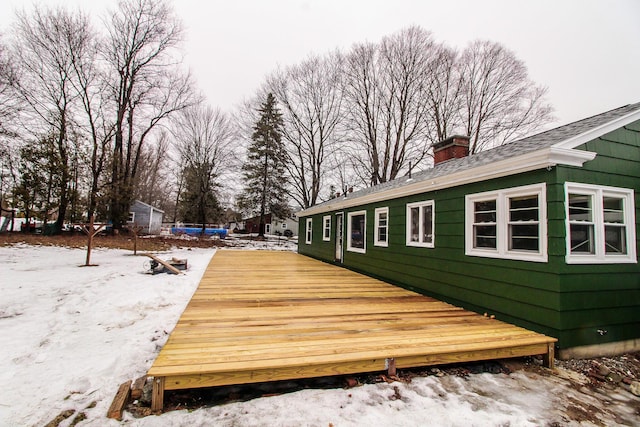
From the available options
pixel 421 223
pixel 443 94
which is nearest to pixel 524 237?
pixel 421 223

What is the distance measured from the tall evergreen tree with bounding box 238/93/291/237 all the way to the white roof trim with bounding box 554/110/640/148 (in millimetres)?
20425

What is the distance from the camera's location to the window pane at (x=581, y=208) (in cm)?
338

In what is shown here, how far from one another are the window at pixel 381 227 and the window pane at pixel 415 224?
800 millimetres

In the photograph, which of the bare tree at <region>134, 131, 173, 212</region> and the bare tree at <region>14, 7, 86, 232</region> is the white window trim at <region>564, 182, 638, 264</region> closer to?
the bare tree at <region>14, 7, 86, 232</region>

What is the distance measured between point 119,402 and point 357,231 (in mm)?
6827

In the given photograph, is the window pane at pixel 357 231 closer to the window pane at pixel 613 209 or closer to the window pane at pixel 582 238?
the window pane at pixel 582 238

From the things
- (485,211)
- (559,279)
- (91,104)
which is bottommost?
(559,279)

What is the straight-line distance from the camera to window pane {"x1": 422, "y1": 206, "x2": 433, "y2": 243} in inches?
207

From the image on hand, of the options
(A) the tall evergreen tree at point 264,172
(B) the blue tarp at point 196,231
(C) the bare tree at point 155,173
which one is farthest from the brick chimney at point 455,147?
(C) the bare tree at point 155,173

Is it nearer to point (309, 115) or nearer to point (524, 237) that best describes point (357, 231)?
point (524, 237)

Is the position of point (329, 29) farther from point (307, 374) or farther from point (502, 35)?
point (307, 374)

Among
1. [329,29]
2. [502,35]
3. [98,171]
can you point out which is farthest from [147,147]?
[502,35]

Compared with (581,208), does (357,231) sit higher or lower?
lower

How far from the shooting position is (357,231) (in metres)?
8.24
